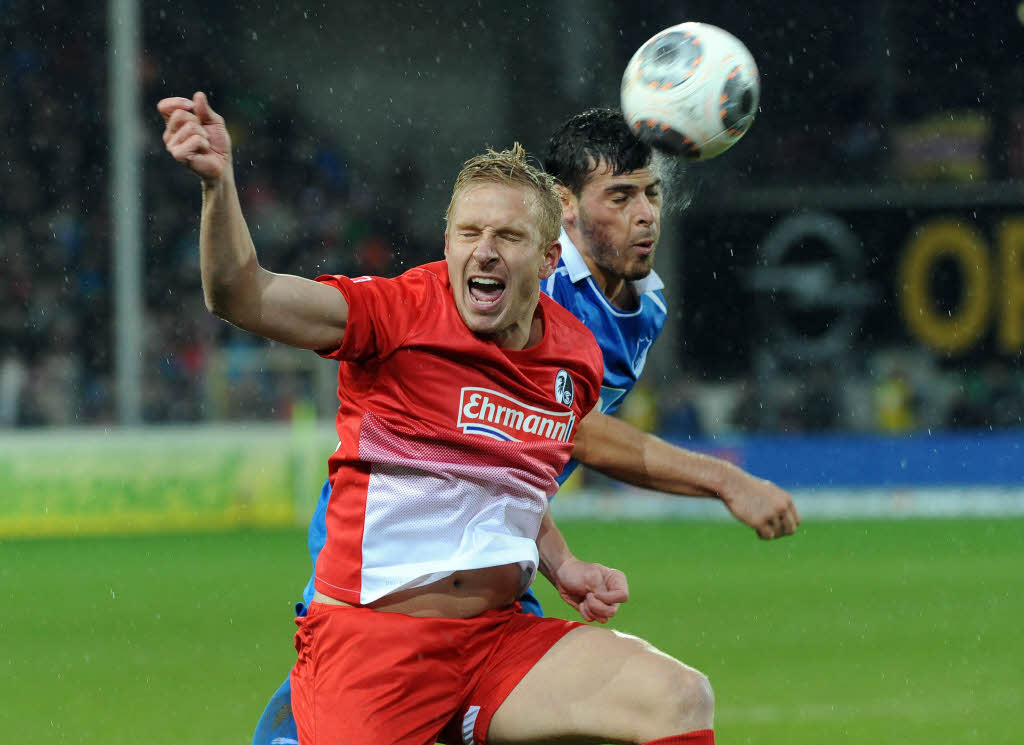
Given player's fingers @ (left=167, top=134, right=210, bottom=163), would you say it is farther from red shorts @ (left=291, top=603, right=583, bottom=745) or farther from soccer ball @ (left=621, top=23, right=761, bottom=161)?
soccer ball @ (left=621, top=23, right=761, bottom=161)

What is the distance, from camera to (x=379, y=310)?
3322mm

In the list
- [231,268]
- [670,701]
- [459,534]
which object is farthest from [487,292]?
[670,701]

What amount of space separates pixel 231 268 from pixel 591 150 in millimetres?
1800

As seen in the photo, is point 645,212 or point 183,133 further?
point 645,212

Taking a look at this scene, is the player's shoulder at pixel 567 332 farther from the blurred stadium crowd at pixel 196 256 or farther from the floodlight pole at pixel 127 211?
the blurred stadium crowd at pixel 196 256

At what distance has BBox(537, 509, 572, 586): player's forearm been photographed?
399 centimetres

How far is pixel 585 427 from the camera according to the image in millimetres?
4219

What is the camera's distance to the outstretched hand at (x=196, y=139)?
2.83m

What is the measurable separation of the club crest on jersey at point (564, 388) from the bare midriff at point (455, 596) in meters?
0.41

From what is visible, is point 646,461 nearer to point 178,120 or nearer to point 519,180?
point 519,180

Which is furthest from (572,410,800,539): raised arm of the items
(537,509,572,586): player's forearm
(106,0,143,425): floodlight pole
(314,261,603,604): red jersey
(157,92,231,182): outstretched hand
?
(106,0,143,425): floodlight pole

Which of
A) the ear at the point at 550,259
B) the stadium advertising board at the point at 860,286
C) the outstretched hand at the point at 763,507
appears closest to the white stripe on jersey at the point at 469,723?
the outstretched hand at the point at 763,507

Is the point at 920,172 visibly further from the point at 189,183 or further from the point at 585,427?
the point at 585,427

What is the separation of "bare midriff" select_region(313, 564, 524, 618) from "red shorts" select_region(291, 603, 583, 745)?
0.08 ft
